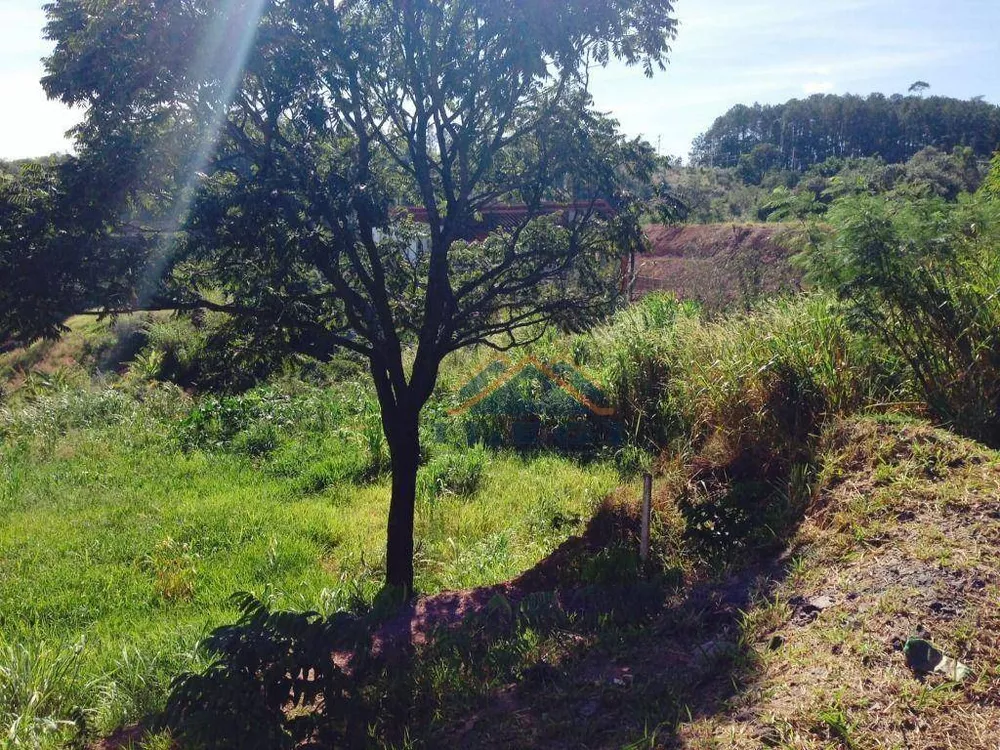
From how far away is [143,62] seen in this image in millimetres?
3816

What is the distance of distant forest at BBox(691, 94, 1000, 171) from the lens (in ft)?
100

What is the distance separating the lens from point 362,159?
459 centimetres

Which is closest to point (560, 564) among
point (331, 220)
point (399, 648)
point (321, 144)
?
point (399, 648)

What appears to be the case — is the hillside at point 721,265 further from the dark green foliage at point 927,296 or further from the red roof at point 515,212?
the dark green foliage at point 927,296

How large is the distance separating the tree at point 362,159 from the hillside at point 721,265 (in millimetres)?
1639

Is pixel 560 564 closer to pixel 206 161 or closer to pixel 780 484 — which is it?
pixel 780 484

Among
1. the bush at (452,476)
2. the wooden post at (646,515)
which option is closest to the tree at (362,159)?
the wooden post at (646,515)

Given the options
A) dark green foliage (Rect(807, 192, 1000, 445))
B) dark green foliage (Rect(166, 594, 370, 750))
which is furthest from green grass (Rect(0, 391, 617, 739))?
dark green foliage (Rect(807, 192, 1000, 445))

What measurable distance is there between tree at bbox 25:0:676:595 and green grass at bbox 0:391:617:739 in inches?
48.2

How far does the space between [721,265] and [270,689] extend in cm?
1555

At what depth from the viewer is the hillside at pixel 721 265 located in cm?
1230

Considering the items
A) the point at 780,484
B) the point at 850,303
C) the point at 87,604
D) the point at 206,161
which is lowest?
the point at 87,604

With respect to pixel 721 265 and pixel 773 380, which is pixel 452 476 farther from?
pixel 721 265

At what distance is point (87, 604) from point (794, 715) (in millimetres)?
4708
